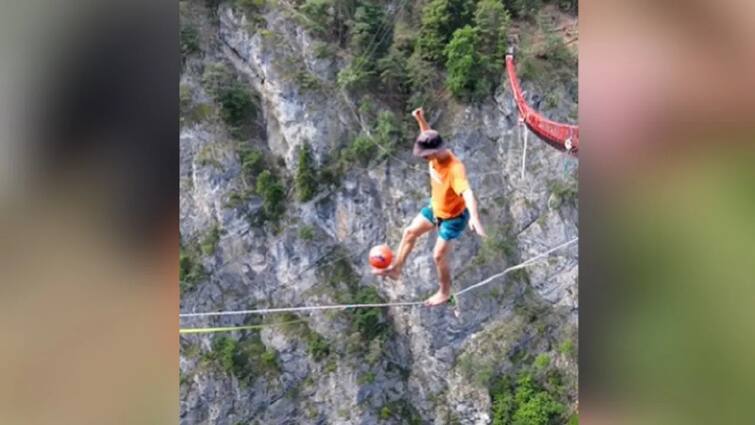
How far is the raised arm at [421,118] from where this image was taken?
7.68ft

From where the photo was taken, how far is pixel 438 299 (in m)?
2.34

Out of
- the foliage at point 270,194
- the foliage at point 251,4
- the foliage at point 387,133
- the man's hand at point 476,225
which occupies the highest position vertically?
the foliage at point 251,4

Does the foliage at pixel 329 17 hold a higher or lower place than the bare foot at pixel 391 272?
higher

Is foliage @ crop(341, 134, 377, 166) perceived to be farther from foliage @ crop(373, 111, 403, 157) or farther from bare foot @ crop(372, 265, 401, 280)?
bare foot @ crop(372, 265, 401, 280)

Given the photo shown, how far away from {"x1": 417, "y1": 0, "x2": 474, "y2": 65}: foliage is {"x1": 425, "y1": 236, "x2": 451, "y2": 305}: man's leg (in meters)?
0.57

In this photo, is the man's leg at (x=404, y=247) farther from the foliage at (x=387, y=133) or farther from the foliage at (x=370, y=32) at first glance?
the foliage at (x=370, y=32)

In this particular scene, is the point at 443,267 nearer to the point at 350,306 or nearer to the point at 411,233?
the point at 411,233

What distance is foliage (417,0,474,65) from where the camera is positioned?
2.29 meters

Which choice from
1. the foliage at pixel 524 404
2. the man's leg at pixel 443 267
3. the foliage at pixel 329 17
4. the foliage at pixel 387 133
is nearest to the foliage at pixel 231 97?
the foliage at pixel 329 17

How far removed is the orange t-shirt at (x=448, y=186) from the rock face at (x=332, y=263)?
1.2 inches
